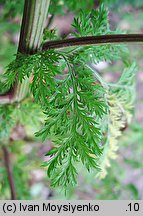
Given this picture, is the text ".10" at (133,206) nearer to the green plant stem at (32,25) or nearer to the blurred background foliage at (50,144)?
the blurred background foliage at (50,144)

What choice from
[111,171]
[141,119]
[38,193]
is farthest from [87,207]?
[141,119]

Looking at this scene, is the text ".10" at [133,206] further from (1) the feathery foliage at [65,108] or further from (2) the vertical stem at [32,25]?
(2) the vertical stem at [32,25]

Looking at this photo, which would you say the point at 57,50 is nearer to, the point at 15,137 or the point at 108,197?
the point at 15,137

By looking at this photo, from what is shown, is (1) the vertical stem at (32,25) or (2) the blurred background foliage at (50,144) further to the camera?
(2) the blurred background foliage at (50,144)

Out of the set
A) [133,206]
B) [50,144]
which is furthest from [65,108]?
[50,144]

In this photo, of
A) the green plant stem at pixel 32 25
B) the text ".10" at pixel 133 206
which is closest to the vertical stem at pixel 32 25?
the green plant stem at pixel 32 25

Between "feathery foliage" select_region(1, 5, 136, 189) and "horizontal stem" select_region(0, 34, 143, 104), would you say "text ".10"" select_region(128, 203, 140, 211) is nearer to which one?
"feathery foliage" select_region(1, 5, 136, 189)

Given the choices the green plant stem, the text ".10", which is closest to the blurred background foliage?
the green plant stem

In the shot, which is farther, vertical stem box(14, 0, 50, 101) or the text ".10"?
the text ".10"

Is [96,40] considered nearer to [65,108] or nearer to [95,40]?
[95,40]

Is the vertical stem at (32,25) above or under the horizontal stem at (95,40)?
above

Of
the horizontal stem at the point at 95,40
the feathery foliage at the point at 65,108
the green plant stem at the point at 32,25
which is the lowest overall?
the feathery foliage at the point at 65,108
